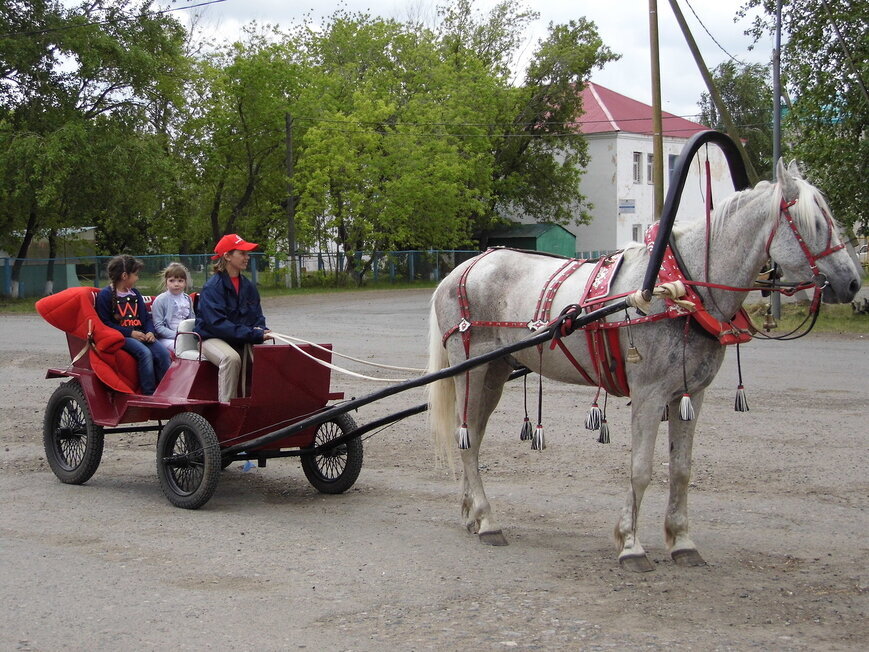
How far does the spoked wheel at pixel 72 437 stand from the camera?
7.82m

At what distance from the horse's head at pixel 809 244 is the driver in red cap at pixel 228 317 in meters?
3.64

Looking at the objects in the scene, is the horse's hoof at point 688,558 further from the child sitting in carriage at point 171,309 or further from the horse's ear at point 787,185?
the child sitting in carriage at point 171,309

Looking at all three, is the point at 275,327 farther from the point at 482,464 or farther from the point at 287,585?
the point at 287,585

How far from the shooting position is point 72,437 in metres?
8.14

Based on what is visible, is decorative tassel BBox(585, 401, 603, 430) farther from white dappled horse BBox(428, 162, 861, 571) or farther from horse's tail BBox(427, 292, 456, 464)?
horse's tail BBox(427, 292, 456, 464)

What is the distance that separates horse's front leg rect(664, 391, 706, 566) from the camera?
584 cm

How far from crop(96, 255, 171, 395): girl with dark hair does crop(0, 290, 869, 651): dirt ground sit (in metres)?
0.94

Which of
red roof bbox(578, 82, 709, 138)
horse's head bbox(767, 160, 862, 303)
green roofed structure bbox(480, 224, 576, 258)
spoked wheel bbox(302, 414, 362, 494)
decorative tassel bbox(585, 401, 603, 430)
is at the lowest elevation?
spoked wheel bbox(302, 414, 362, 494)

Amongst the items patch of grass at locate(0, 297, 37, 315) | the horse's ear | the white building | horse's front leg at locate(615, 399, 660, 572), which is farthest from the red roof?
horse's front leg at locate(615, 399, 660, 572)

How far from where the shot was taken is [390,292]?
135 ft

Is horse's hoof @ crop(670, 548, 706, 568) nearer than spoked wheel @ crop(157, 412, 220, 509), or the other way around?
horse's hoof @ crop(670, 548, 706, 568)

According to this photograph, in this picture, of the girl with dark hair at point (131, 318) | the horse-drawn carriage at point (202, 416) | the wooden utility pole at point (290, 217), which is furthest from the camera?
the wooden utility pole at point (290, 217)

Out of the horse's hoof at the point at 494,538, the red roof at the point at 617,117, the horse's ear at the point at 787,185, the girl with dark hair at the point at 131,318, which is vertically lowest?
the horse's hoof at the point at 494,538

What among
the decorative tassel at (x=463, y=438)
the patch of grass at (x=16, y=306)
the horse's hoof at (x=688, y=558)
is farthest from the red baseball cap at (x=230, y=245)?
the patch of grass at (x=16, y=306)
